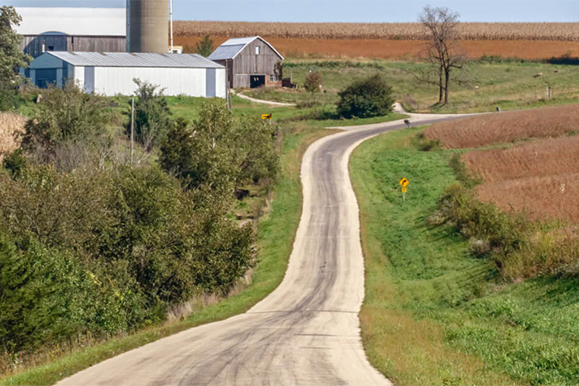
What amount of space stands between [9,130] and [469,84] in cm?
6863

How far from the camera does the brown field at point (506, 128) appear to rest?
70312 mm

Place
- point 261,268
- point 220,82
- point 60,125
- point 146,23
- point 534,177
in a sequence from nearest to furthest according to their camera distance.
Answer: point 261,268, point 534,177, point 60,125, point 220,82, point 146,23

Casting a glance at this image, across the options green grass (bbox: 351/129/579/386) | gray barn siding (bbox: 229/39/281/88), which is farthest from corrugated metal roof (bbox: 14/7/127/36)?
green grass (bbox: 351/129/579/386)

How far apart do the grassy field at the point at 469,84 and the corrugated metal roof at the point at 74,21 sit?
2333 cm

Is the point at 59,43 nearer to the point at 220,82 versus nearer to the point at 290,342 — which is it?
the point at 220,82

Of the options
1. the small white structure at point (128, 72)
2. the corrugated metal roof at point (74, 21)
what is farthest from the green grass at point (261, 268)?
the corrugated metal roof at point (74, 21)

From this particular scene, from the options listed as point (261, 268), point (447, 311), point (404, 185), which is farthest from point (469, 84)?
point (447, 311)

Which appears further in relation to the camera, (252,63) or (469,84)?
(469,84)

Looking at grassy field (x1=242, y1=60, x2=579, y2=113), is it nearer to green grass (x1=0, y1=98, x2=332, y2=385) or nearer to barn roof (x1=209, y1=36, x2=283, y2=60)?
barn roof (x1=209, y1=36, x2=283, y2=60)

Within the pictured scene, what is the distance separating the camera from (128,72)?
3504 inches

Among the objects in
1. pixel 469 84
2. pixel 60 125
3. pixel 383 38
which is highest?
pixel 383 38

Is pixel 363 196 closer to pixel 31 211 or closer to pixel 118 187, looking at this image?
pixel 118 187

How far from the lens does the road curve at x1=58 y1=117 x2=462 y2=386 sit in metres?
18.3

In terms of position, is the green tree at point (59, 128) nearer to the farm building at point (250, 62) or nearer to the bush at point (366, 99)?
the bush at point (366, 99)
